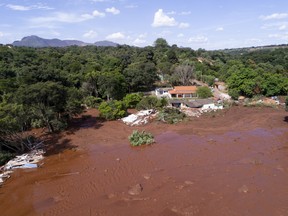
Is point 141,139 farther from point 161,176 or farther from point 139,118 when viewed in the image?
point 139,118

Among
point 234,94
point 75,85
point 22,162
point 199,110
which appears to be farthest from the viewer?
point 75,85

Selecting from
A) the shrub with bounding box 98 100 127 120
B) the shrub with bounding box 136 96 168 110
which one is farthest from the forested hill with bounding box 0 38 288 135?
the shrub with bounding box 136 96 168 110

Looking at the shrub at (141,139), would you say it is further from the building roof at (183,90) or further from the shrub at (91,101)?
the building roof at (183,90)

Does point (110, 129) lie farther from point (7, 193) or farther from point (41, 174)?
point (7, 193)

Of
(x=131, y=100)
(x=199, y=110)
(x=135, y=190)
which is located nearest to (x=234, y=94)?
(x=199, y=110)

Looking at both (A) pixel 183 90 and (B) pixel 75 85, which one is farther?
(A) pixel 183 90

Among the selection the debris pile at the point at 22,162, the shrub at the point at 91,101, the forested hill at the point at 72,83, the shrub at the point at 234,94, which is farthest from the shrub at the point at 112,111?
the shrub at the point at 234,94
